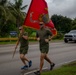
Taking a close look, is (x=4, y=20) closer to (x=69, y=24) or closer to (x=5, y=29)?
(x=5, y=29)

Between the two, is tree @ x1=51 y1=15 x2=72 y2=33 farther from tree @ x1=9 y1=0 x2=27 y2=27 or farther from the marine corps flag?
the marine corps flag

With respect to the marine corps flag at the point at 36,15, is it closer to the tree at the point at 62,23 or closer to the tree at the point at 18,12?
the tree at the point at 18,12

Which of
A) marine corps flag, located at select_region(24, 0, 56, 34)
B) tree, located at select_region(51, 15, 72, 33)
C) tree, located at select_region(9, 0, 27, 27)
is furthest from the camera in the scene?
tree, located at select_region(51, 15, 72, 33)

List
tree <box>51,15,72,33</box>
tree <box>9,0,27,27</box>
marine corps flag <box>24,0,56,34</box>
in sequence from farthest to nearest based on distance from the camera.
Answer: tree <box>51,15,72,33</box> < tree <box>9,0,27,27</box> < marine corps flag <box>24,0,56,34</box>

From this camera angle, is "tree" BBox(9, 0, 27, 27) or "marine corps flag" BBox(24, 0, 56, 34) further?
"tree" BBox(9, 0, 27, 27)

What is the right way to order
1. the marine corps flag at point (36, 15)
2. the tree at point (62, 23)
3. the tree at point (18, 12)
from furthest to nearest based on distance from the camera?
1. the tree at point (62, 23)
2. the tree at point (18, 12)
3. the marine corps flag at point (36, 15)

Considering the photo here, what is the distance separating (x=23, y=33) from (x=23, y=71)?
142 centimetres

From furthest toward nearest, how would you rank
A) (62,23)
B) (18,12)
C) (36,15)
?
(62,23)
(18,12)
(36,15)

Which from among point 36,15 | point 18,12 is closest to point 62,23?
point 18,12

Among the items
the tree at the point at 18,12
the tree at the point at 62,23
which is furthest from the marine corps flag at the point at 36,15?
the tree at the point at 62,23

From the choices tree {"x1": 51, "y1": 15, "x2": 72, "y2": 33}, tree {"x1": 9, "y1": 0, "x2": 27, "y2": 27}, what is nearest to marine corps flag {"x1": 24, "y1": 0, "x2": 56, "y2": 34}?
tree {"x1": 9, "y1": 0, "x2": 27, "y2": 27}

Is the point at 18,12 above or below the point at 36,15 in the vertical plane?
above

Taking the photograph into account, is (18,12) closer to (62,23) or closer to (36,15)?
(36,15)

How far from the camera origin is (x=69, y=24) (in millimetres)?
82000
